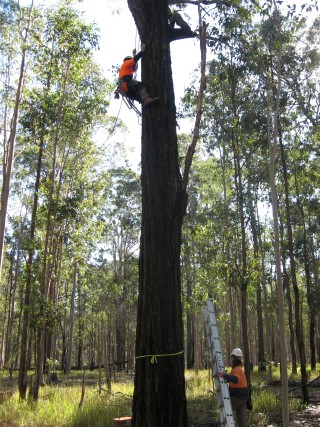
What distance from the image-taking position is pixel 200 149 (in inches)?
898

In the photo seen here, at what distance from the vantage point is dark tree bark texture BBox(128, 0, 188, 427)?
4.03m

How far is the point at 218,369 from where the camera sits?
417cm

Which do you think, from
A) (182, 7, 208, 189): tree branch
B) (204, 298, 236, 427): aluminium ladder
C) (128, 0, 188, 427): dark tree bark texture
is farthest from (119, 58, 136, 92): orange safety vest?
(204, 298, 236, 427): aluminium ladder

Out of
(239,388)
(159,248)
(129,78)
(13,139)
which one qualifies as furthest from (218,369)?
(13,139)

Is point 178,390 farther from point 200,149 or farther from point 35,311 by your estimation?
point 200,149

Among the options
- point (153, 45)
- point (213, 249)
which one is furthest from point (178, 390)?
point (213, 249)

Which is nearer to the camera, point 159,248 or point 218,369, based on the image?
point 218,369

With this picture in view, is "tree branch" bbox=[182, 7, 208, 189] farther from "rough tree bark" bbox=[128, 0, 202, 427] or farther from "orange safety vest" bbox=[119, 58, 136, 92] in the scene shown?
"orange safety vest" bbox=[119, 58, 136, 92]

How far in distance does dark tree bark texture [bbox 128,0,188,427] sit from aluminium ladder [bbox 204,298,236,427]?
0.29 m

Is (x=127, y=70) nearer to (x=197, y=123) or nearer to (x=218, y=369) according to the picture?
(x=197, y=123)

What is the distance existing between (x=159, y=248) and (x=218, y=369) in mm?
1267

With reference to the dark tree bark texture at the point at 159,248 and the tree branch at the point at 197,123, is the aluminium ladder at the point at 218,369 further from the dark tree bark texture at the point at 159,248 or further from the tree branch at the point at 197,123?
the tree branch at the point at 197,123

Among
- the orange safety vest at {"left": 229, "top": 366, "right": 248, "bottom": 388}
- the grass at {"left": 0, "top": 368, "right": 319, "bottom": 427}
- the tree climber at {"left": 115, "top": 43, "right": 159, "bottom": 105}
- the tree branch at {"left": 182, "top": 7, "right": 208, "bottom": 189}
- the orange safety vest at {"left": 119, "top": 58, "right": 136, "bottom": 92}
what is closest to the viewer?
the tree branch at {"left": 182, "top": 7, "right": 208, "bottom": 189}

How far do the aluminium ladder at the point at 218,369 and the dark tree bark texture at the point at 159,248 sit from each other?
29 centimetres
